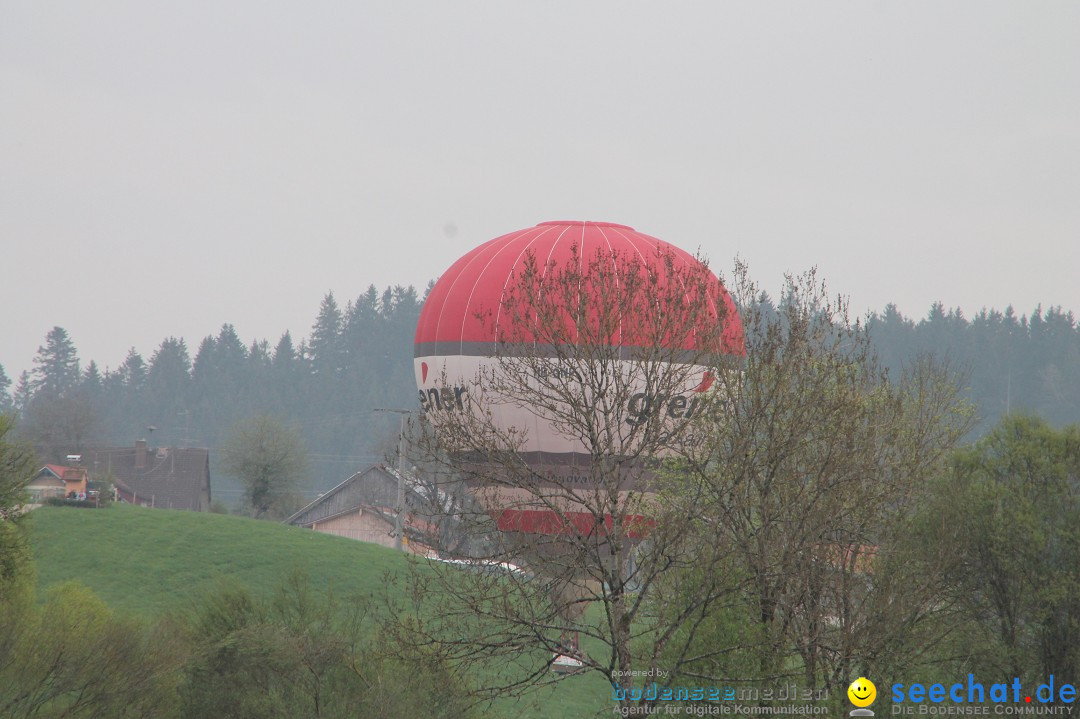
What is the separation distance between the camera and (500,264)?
25.5 metres

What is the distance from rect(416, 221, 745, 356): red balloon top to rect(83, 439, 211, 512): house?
83.3 metres

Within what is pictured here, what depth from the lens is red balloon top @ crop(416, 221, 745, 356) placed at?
24938 mm

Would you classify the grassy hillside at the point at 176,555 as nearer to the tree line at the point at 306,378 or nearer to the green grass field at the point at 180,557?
the green grass field at the point at 180,557

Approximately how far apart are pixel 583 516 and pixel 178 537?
118 ft

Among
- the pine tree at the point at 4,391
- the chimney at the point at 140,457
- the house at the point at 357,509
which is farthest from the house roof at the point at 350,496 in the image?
the pine tree at the point at 4,391

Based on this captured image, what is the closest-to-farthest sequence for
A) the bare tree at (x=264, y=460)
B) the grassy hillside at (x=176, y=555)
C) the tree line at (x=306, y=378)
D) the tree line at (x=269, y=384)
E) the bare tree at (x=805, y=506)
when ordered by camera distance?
1. the bare tree at (x=805, y=506)
2. the grassy hillside at (x=176, y=555)
3. the bare tree at (x=264, y=460)
4. the tree line at (x=306, y=378)
5. the tree line at (x=269, y=384)

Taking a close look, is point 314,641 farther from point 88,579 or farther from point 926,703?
point 88,579

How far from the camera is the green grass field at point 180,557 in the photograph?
153ft

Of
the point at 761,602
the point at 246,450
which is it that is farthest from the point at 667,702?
the point at 246,450

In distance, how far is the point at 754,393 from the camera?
19.2 meters

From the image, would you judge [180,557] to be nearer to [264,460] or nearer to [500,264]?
[264,460]

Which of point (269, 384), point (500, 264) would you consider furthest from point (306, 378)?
point (500, 264)

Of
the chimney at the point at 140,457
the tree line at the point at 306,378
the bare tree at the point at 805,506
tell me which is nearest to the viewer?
the bare tree at the point at 805,506

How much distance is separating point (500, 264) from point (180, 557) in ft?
103
